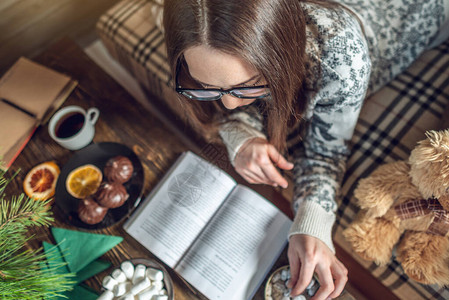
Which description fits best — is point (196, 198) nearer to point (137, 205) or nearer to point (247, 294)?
point (137, 205)

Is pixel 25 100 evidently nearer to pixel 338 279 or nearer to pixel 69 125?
pixel 69 125

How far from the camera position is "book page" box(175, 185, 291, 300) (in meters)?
0.77

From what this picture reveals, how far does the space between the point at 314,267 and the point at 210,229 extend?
0.29 m

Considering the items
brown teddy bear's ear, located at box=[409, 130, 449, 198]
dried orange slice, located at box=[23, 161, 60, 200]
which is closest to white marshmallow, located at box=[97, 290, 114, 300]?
dried orange slice, located at box=[23, 161, 60, 200]

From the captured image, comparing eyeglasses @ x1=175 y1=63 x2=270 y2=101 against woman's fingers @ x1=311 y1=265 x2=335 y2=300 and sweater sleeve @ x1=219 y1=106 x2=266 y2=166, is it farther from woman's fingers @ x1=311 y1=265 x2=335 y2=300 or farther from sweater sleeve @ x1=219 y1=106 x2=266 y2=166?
woman's fingers @ x1=311 y1=265 x2=335 y2=300

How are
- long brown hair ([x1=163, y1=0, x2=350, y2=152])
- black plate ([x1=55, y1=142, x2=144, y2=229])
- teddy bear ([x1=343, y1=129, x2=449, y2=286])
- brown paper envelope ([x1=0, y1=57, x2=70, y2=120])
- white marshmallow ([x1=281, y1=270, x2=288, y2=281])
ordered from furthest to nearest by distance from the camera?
brown paper envelope ([x1=0, y1=57, x2=70, y2=120]) < black plate ([x1=55, y1=142, x2=144, y2=229]) < white marshmallow ([x1=281, y1=270, x2=288, y2=281]) < teddy bear ([x1=343, y1=129, x2=449, y2=286]) < long brown hair ([x1=163, y1=0, x2=350, y2=152])

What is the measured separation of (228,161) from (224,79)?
1.39 feet

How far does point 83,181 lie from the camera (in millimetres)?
907

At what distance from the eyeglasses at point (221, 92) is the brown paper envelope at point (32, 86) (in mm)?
543

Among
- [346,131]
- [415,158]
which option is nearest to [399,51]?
[346,131]

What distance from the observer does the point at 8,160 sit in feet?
3.12

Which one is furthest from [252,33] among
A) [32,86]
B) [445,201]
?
[32,86]

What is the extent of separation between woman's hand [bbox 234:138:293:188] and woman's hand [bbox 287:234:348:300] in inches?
7.5

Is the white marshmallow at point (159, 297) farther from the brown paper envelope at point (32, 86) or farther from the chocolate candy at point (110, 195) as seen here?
the brown paper envelope at point (32, 86)
